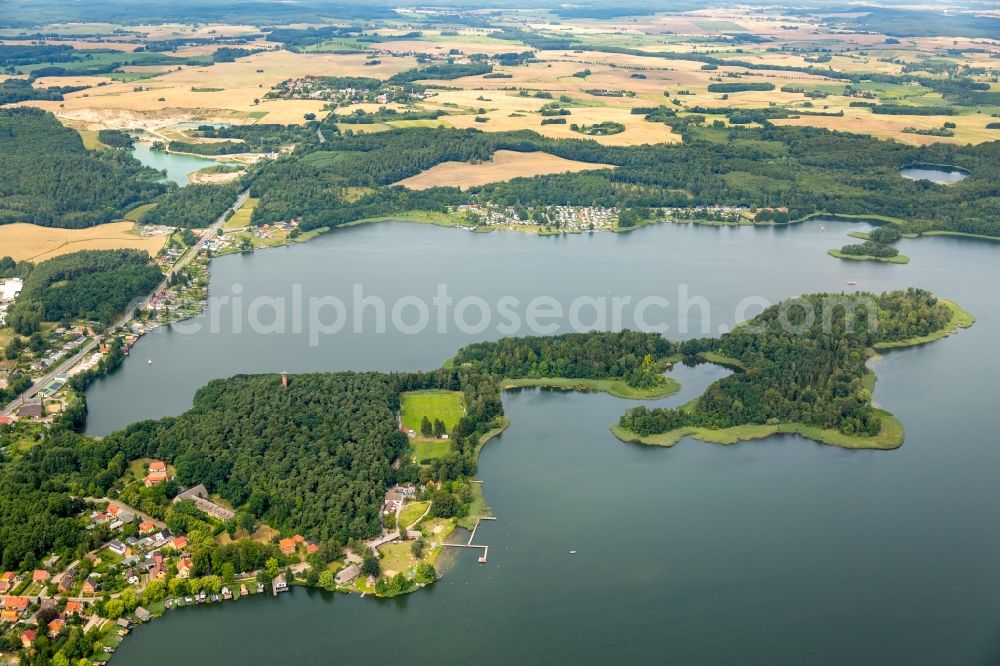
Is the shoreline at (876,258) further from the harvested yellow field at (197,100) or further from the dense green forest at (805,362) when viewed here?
the harvested yellow field at (197,100)

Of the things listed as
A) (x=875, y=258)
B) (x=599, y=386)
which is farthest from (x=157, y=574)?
(x=875, y=258)

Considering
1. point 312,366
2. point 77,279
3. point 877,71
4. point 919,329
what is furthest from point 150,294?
point 877,71

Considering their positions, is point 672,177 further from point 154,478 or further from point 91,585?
point 91,585

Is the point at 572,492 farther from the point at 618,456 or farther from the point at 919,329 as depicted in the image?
the point at 919,329

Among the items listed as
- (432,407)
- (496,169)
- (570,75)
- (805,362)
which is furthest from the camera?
(570,75)

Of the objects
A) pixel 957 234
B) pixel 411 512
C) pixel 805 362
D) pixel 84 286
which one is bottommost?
pixel 411 512

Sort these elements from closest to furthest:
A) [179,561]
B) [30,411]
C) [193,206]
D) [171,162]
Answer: [179,561] < [30,411] < [193,206] < [171,162]
